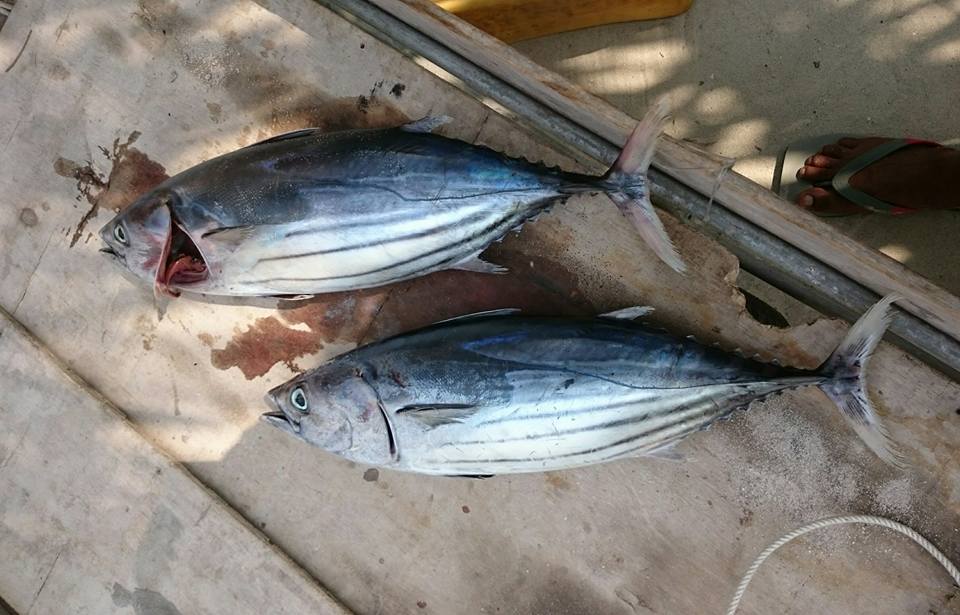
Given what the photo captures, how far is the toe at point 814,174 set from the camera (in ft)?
9.39

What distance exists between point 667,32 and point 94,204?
2.71 m

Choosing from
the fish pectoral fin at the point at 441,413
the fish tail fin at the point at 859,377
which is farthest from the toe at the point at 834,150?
the fish pectoral fin at the point at 441,413

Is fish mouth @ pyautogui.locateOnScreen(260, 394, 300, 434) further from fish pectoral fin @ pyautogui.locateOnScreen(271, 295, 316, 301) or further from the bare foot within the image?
the bare foot

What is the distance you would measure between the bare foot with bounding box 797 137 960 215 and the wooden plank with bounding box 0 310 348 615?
108 inches

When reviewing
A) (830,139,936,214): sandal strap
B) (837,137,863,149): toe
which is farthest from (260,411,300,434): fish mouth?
(837,137,863,149): toe

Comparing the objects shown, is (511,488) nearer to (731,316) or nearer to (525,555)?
(525,555)

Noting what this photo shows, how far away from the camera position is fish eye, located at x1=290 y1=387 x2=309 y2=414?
6.92 ft

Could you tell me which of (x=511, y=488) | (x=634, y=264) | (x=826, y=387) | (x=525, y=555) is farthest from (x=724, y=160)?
(x=525, y=555)

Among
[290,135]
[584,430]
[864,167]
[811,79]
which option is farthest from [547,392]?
[811,79]

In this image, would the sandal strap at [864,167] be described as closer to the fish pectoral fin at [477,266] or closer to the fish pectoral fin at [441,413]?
the fish pectoral fin at [477,266]

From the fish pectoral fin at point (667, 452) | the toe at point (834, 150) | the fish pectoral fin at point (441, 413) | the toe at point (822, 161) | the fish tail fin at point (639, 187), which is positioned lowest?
the fish pectoral fin at point (441, 413)

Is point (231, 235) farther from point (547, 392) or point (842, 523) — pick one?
point (842, 523)

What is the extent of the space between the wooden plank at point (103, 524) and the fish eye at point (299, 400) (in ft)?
2.12

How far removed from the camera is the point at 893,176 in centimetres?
274
